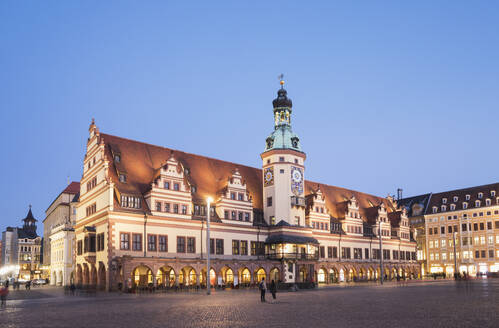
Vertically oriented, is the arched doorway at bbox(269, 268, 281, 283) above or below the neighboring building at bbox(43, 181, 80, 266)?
below

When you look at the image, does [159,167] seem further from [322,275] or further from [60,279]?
[60,279]

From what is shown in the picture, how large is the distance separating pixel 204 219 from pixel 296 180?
18.2 meters

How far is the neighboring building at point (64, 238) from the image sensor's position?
89.7 m

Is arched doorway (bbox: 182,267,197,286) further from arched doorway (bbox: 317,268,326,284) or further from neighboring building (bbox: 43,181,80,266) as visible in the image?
neighboring building (bbox: 43,181,80,266)

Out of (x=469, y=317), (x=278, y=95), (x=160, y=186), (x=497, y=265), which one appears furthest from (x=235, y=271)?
(x=497, y=265)

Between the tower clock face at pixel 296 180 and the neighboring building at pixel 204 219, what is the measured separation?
6.4 inches

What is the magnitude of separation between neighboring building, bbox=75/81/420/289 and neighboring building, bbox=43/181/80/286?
74.5ft

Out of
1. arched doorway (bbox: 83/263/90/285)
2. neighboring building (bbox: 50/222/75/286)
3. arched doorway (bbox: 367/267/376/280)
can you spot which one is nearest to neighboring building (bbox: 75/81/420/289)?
arched doorway (bbox: 83/263/90/285)

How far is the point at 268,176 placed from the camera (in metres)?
79.7

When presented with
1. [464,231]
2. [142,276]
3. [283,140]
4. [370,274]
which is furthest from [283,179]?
[464,231]

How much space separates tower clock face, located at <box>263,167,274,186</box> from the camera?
7897 centimetres

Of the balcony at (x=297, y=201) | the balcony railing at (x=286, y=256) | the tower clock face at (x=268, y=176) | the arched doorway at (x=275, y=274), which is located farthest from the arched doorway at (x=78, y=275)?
the balcony at (x=297, y=201)

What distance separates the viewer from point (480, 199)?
117125 mm

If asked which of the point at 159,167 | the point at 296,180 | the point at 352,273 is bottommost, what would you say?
the point at 352,273
